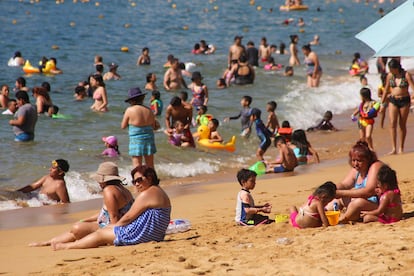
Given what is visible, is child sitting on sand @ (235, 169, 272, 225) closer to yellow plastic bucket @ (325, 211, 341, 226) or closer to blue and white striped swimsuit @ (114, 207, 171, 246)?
yellow plastic bucket @ (325, 211, 341, 226)

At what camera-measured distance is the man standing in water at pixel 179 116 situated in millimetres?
15031

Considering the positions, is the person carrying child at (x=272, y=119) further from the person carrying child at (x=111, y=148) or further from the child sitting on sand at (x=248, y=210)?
the child sitting on sand at (x=248, y=210)

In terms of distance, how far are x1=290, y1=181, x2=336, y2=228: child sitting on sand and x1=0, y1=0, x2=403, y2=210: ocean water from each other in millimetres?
4280

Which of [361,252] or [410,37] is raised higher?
[410,37]

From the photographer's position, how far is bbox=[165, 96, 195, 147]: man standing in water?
15031 millimetres

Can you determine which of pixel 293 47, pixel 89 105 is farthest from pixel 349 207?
pixel 293 47

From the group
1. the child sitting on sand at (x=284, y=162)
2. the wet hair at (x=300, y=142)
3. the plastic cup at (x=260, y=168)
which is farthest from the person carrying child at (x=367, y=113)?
the plastic cup at (x=260, y=168)

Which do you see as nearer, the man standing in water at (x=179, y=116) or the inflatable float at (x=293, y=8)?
the man standing in water at (x=179, y=116)

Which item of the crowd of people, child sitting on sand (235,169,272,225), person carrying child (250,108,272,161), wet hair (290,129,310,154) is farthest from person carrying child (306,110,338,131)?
child sitting on sand (235,169,272,225)

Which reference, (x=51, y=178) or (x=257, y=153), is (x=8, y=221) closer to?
(x=51, y=178)

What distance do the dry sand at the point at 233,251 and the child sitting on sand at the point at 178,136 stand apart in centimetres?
517

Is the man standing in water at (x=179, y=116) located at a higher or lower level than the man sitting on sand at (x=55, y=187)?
higher

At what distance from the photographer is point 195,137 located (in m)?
15.8

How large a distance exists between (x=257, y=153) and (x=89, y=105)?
6.06 m
